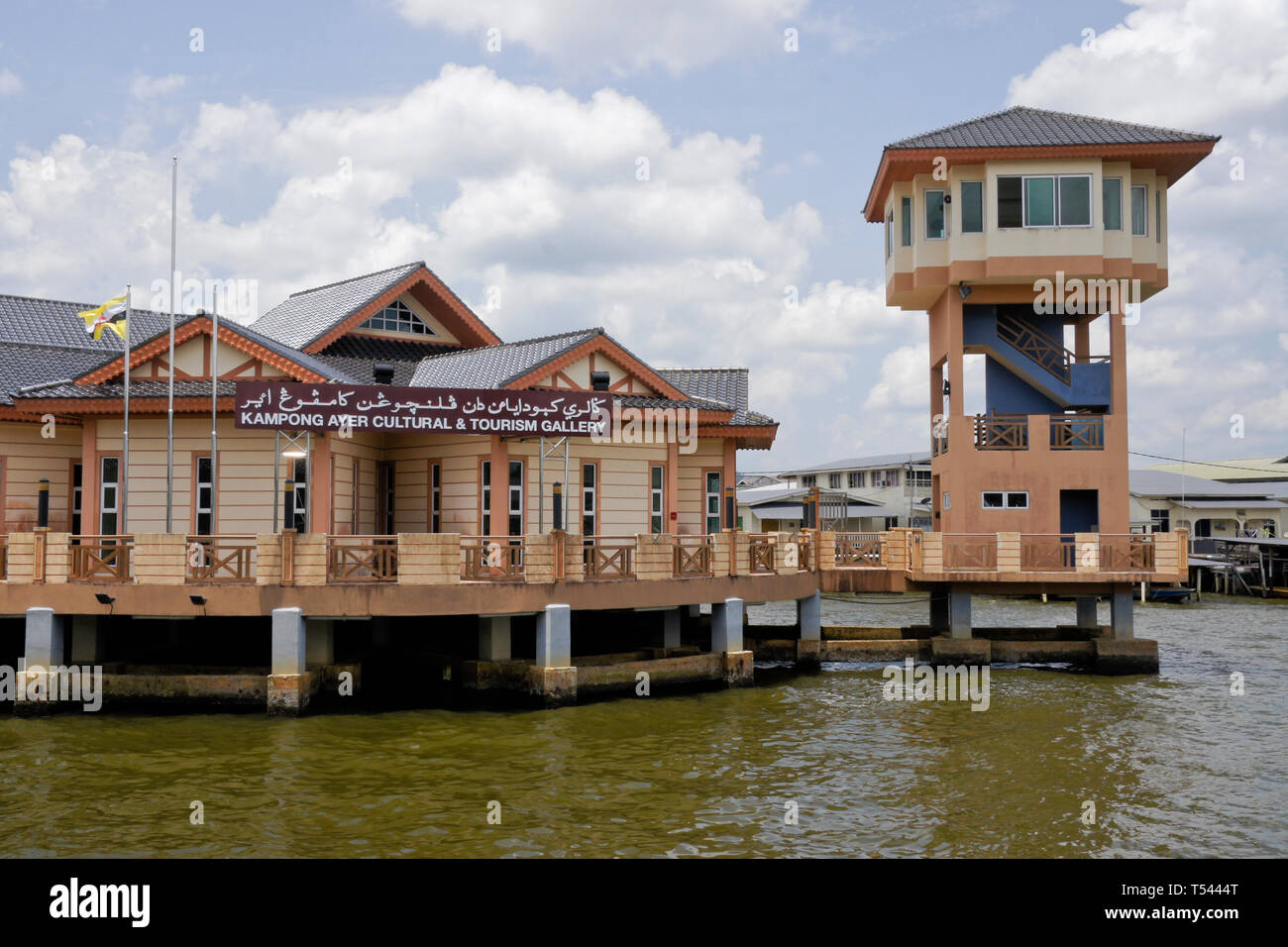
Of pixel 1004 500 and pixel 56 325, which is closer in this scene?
pixel 1004 500

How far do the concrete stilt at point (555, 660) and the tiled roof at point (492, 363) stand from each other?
619 centimetres

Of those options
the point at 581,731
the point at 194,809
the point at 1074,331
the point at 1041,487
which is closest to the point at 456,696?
the point at 581,731

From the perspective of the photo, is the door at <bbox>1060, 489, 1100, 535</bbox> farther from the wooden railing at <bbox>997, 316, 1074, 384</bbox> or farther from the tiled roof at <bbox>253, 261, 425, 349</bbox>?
the tiled roof at <bbox>253, 261, 425, 349</bbox>

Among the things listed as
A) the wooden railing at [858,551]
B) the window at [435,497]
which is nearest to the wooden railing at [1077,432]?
the wooden railing at [858,551]

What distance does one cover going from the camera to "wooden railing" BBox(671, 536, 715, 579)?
74.3ft

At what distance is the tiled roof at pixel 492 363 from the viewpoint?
81.8 feet

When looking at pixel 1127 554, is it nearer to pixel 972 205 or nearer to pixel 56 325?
pixel 972 205

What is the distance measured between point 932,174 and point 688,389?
9.52 meters

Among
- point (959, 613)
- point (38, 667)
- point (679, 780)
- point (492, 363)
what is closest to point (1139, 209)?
point (959, 613)

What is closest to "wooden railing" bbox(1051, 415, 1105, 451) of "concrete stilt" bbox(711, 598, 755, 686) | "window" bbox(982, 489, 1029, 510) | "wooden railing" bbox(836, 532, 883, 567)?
"window" bbox(982, 489, 1029, 510)

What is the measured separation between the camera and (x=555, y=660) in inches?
806

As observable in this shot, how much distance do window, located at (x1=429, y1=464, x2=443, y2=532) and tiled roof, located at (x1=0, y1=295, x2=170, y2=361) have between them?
11898 millimetres

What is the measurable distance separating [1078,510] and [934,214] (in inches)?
379
